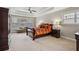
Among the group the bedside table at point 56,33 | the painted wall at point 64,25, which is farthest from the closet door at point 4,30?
the bedside table at point 56,33

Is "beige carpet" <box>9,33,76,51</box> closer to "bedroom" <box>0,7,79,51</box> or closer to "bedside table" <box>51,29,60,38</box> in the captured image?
"bedroom" <box>0,7,79,51</box>

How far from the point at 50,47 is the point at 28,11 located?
1058 millimetres

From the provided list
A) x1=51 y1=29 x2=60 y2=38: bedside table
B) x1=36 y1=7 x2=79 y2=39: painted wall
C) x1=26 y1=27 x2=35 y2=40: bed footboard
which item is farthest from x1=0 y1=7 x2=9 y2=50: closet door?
x1=51 y1=29 x2=60 y2=38: bedside table

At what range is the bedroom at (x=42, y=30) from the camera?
2.69 meters

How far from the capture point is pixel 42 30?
279cm

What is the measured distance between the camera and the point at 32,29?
2783 mm

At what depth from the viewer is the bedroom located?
269 centimetres

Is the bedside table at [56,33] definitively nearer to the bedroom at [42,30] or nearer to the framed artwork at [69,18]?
the bedroom at [42,30]

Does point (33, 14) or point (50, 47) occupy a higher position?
point (33, 14)

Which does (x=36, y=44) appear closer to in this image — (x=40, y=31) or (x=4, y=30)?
(x=40, y=31)

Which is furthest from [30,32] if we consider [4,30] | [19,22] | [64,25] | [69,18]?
[69,18]

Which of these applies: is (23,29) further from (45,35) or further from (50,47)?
(50,47)

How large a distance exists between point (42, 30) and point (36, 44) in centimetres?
39
